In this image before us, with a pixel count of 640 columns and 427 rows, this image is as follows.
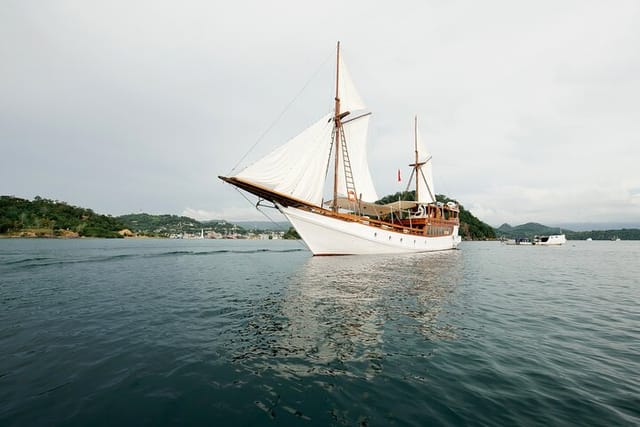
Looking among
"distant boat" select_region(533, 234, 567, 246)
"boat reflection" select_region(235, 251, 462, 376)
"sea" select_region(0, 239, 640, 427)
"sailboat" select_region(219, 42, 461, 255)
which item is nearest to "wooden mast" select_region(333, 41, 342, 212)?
"sailboat" select_region(219, 42, 461, 255)

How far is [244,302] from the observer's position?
1161 cm

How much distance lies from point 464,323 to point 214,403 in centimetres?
808

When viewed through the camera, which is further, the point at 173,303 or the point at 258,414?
the point at 173,303

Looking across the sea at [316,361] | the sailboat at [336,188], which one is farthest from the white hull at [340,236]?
the sea at [316,361]

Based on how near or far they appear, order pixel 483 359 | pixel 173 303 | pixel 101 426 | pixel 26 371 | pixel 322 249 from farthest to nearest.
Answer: pixel 322 249
pixel 173 303
pixel 483 359
pixel 26 371
pixel 101 426

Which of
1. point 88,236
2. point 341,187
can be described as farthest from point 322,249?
point 88,236

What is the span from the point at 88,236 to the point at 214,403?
147m

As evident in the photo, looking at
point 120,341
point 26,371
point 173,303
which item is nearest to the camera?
point 26,371

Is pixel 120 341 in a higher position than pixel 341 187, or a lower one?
lower

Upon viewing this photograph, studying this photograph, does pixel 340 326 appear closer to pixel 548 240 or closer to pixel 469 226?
pixel 548 240

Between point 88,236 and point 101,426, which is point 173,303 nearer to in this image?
point 101,426

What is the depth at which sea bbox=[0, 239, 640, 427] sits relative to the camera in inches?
169

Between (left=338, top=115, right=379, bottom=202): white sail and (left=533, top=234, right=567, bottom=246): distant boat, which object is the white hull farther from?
(left=533, top=234, right=567, bottom=246): distant boat

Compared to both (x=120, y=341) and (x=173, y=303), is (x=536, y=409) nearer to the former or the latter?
(x=120, y=341)
